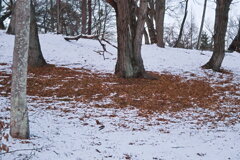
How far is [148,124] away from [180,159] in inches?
57.2

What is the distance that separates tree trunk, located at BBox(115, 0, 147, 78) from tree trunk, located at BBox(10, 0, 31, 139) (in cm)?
572

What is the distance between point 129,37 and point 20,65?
6.00m

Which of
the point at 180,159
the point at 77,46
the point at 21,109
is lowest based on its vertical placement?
the point at 180,159

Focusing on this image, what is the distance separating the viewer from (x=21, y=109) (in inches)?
132

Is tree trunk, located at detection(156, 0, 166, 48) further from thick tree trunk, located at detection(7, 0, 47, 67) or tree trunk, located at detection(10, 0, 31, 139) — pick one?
tree trunk, located at detection(10, 0, 31, 139)

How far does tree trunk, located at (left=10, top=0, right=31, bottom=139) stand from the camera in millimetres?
3129

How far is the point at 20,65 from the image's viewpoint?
3.18m

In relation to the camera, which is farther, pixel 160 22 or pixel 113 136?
pixel 160 22

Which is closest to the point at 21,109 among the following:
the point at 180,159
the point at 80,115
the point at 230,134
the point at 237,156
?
the point at 80,115

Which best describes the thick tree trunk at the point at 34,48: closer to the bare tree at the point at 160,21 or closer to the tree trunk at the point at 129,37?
the tree trunk at the point at 129,37

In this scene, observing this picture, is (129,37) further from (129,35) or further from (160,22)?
(160,22)

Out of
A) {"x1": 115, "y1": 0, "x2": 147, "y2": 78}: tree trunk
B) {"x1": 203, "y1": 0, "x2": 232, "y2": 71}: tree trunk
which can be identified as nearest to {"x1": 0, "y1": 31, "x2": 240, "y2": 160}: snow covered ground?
{"x1": 115, "y1": 0, "x2": 147, "y2": 78}: tree trunk

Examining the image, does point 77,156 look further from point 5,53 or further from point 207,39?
point 207,39

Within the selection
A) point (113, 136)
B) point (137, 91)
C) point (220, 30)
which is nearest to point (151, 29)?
point (220, 30)
